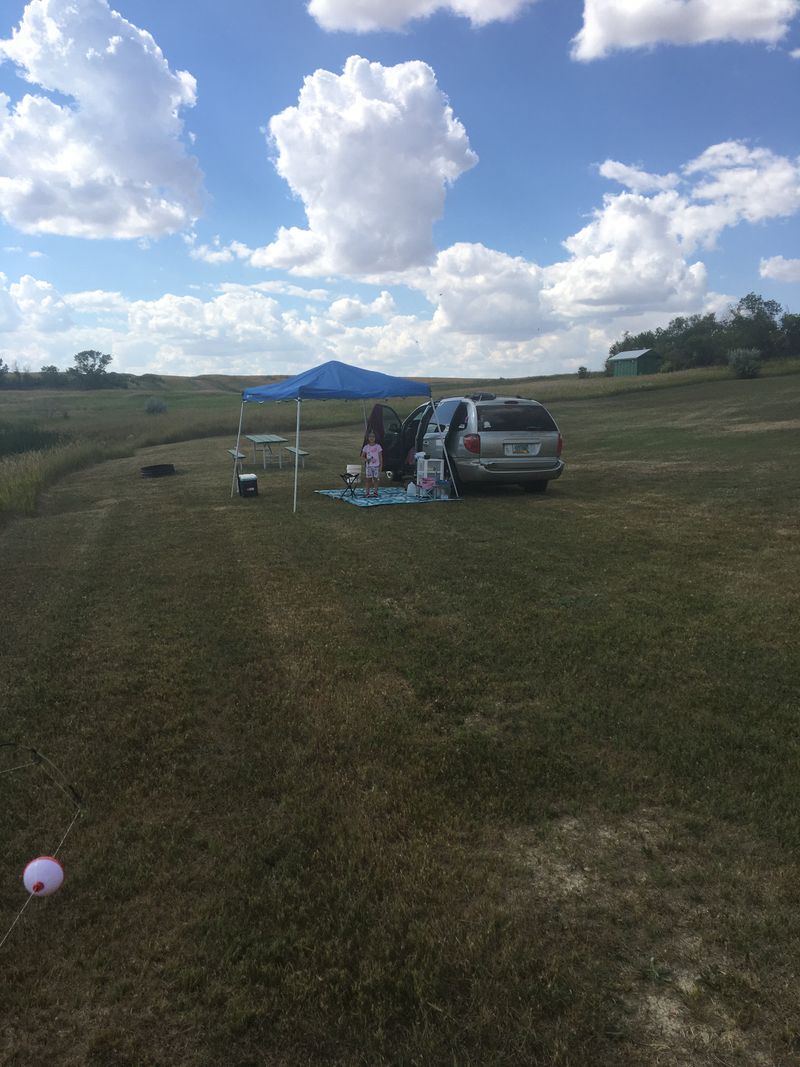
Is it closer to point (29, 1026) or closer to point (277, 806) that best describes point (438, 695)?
point (277, 806)

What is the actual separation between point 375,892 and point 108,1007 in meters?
0.95

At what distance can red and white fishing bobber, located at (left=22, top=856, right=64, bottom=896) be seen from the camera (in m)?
2.61

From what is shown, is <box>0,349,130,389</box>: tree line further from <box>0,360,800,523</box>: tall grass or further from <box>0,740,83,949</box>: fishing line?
<box>0,740,83,949</box>: fishing line

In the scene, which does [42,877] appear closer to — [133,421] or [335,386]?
[335,386]

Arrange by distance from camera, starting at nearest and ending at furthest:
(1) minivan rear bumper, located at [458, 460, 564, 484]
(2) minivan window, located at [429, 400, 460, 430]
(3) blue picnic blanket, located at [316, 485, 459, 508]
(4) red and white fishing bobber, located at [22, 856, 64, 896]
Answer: (4) red and white fishing bobber, located at [22, 856, 64, 896] < (1) minivan rear bumper, located at [458, 460, 564, 484] < (3) blue picnic blanket, located at [316, 485, 459, 508] < (2) minivan window, located at [429, 400, 460, 430]

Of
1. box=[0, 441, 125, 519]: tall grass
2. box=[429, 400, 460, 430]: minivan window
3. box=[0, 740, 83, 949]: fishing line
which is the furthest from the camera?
box=[429, 400, 460, 430]: minivan window

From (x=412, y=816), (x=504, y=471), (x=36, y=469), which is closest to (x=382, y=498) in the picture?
(x=504, y=471)

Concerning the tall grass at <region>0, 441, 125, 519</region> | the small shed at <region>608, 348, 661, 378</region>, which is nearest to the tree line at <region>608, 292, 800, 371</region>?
the small shed at <region>608, 348, 661, 378</region>

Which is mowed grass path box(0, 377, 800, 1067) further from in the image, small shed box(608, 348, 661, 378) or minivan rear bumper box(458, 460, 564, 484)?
small shed box(608, 348, 661, 378)

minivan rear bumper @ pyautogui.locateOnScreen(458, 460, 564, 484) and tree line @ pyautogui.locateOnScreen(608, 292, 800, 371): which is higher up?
tree line @ pyautogui.locateOnScreen(608, 292, 800, 371)

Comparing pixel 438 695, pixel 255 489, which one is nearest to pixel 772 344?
pixel 255 489

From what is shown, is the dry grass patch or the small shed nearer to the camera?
the dry grass patch

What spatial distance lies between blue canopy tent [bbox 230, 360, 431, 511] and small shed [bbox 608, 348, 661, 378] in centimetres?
5895

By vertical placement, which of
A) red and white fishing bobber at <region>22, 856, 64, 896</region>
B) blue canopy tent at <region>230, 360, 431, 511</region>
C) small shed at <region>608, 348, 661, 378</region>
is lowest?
red and white fishing bobber at <region>22, 856, 64, 896</region>
